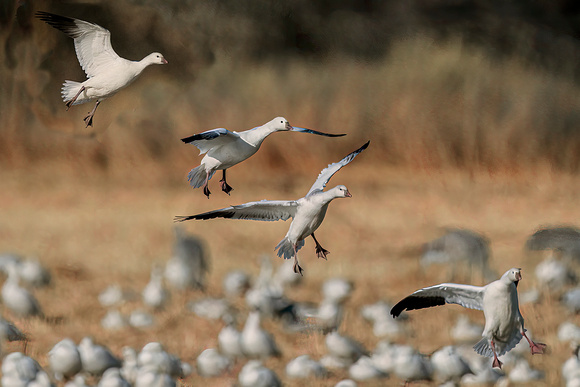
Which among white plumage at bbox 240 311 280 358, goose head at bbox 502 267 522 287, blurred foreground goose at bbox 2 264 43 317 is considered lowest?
blurred foreground goose at bbox 2 264 43 317

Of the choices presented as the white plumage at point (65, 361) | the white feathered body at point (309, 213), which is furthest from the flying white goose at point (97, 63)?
the white plumage at point (65, 361)

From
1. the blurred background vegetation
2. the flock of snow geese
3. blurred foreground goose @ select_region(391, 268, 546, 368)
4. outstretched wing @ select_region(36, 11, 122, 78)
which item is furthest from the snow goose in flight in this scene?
the blurred background vegetation

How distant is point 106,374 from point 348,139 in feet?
13.5

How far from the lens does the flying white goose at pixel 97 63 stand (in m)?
6.94

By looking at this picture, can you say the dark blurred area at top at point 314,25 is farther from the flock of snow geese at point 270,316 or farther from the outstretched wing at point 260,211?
the outstretched wing at point 260,211

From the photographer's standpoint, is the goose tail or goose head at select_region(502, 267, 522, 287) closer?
goose head at select_region(502, 267, 522, 287)

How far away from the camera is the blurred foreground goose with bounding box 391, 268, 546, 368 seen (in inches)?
256

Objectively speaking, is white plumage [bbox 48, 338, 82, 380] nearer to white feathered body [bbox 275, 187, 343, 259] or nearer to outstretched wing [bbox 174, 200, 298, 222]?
outstretched wing [bbox 174, 200, 298, 222]

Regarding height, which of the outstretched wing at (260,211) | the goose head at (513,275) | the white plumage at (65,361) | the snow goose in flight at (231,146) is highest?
the snow goose in flight at (231,146)

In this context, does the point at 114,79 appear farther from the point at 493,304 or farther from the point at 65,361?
the point at 493,304

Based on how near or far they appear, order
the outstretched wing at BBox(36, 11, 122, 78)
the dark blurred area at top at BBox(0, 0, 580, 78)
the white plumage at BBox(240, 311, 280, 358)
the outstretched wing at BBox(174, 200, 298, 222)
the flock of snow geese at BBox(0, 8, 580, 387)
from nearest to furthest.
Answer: the outstretched wing at BBox(174, 200, 298, 222) → the flock of snow geese at BBox(0, 8, 580, 387) → the outstretched wing at BBox(36, 11, 122, 78) → the white plumage at BBox(240, 311, 280, 358) → the dark blurred area at top at BBox(0, 0, 580, 78)

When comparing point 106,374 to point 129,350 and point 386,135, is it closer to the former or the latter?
point 129,350

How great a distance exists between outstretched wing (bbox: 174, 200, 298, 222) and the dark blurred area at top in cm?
347

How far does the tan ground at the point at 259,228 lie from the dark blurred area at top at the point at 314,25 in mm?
1115
